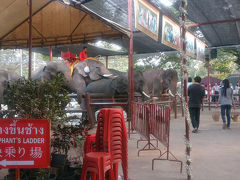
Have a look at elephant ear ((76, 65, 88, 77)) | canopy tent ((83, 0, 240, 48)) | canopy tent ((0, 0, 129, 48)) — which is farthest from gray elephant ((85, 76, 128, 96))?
canopy tent ((0, 0, 129, 48))

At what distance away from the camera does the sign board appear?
121 inches

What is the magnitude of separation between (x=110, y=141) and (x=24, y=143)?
3.50ft

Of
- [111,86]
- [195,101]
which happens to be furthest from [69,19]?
[195,101]

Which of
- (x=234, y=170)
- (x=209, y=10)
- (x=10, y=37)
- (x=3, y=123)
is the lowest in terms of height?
(x=234, y=170)

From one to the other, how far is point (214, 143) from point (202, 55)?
30.1 ft

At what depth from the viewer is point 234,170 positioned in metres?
4.81

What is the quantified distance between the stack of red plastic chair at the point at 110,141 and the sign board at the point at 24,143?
0.56m

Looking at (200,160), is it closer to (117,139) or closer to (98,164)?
(117,139)

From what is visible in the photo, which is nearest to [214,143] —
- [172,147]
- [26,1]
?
[172,147]

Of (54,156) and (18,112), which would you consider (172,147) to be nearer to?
(54,156)

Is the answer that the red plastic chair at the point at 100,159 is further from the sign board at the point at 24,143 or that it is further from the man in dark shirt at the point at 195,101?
the man in dark shirt at the point at 195,101

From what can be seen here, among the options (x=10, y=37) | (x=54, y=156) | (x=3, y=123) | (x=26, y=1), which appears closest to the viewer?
(x=3, y=123)

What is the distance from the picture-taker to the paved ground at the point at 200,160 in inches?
179

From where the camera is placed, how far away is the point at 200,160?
5.47 meters
